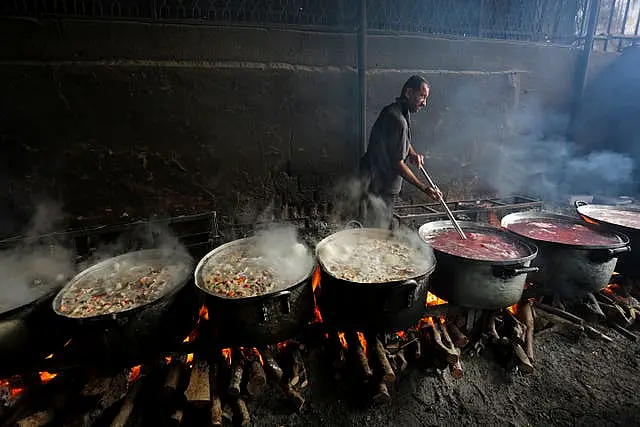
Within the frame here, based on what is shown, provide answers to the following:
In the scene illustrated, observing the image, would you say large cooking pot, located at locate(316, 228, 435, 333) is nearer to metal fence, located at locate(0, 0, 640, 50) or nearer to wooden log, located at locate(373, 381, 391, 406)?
wooden log, located at locate(373, 381, 391, 406)

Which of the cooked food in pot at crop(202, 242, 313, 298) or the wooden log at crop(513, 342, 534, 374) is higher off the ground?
the cooked food in pot at crop(202, 242, 313, 298)

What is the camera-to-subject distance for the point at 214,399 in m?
3.28

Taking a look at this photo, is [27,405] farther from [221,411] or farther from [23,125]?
[23,125]

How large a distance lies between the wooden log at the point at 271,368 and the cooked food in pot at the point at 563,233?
357 cm

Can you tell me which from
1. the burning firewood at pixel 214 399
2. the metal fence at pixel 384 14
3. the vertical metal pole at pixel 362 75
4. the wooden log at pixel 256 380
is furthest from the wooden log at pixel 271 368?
the metal fence at pixel 384 14

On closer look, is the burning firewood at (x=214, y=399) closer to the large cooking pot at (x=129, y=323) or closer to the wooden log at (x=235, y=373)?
the wooden log at (x=235, y=373)

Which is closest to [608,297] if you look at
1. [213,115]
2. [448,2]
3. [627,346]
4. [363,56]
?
[627,346]

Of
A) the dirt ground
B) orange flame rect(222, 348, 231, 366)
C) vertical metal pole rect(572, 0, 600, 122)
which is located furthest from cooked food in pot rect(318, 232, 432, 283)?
vertical metal pole rect(572, 0, 600, 122)

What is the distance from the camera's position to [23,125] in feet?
16.1

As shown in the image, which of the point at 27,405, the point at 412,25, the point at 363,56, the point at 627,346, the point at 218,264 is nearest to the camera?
the point at 27,405

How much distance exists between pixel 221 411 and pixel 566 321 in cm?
450

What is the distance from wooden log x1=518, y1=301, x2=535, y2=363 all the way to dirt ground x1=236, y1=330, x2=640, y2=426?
224mm

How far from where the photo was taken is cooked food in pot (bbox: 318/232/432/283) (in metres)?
3.71

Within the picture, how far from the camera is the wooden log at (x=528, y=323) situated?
13.3ft
